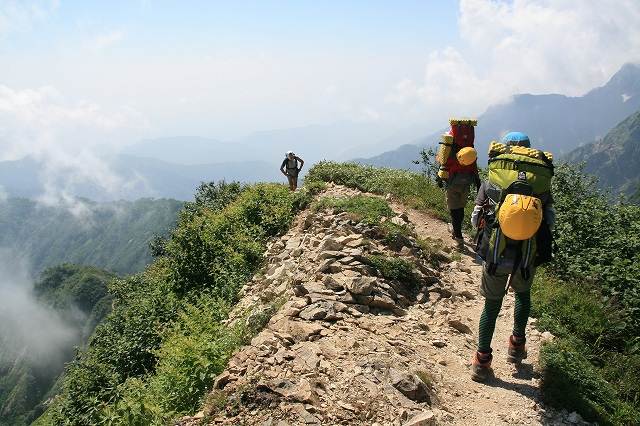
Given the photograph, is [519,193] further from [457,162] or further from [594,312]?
[457,162]

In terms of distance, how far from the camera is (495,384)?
494 centimetres

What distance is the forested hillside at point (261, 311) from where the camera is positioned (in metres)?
5.24

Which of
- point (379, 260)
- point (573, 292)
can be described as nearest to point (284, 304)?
point (379, 260)

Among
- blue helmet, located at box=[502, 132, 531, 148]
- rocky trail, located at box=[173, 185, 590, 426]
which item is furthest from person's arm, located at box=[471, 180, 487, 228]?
rocky trail, located at box=[173, 185, 590, 426]

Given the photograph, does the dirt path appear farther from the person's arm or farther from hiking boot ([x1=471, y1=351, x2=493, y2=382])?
the person's arm

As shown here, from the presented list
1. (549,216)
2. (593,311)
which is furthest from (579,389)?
(593,311)

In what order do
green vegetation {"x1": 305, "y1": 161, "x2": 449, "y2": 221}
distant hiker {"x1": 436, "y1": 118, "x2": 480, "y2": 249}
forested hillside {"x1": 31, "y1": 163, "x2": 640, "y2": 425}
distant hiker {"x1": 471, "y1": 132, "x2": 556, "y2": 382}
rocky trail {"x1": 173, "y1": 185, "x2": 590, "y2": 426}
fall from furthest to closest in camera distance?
green vegetation {"x1": 305, "y1": 161, "x2": 449, "y2": 221} → distant hiker {"x1": 436, "y1": 118, "x2": 480, "y2": 249} → forested hillside {"x1": 31, "y1": 163, "x2": 640, "y2": 425} → distant hiker {"x1": 471, "y1": 132, "x2": 556, "y2": 382} → rocky trail {"x1": 173, "y1": 185, "x2": 590, "y2": 426}

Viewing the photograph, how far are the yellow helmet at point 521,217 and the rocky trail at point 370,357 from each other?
1879 millimetres

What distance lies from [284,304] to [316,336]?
1.17 metres

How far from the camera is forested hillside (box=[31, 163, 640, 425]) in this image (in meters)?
5.24

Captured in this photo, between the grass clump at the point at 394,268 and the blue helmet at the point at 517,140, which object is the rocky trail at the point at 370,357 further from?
the blue helmet at the point at 517,140

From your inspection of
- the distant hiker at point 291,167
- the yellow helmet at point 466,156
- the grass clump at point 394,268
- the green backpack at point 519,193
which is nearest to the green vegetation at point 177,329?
the distant hiker at point 291,167

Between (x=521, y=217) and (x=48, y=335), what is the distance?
133877mm

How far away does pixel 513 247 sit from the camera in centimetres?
454
